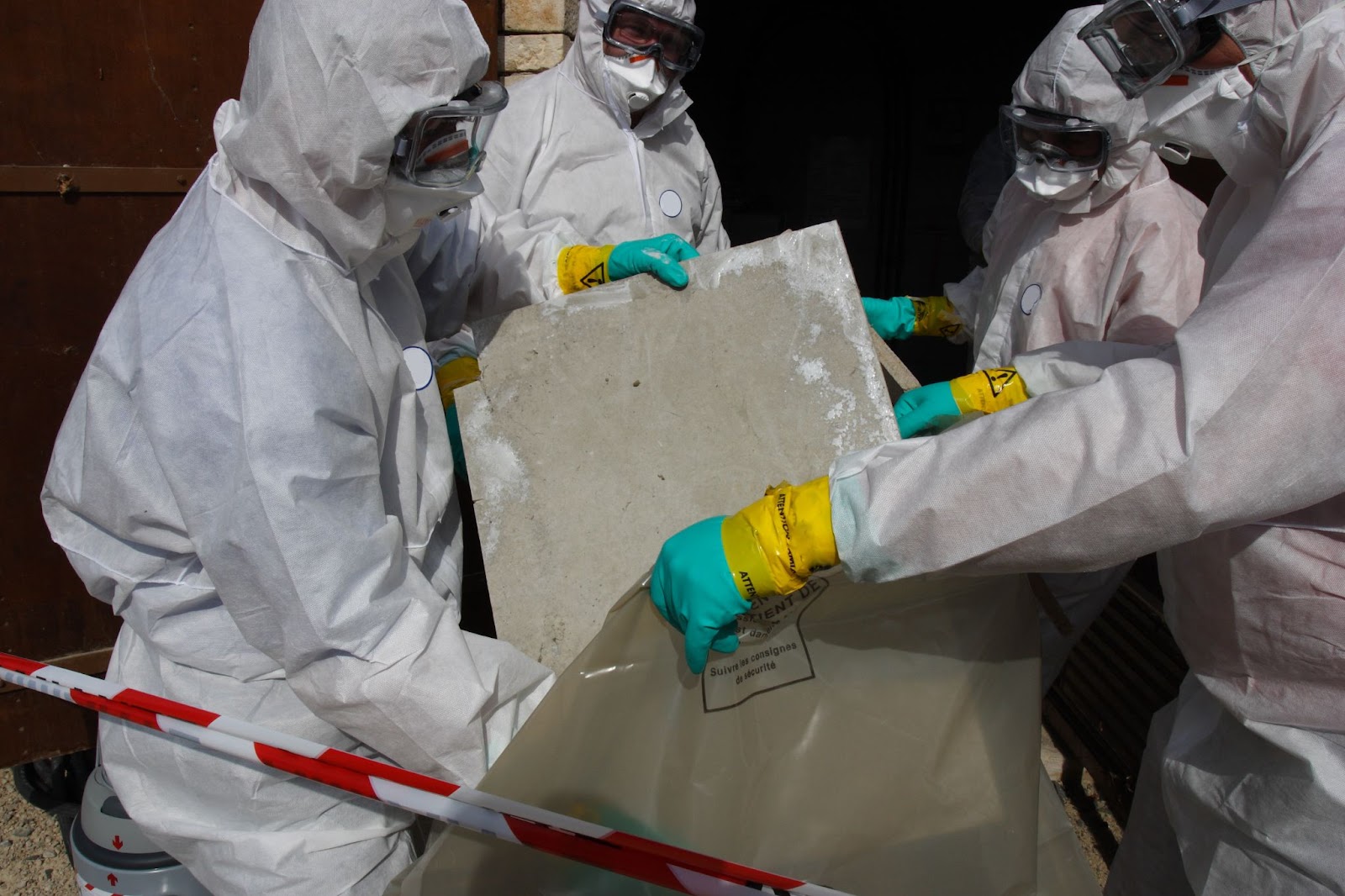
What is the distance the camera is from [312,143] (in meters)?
1.27

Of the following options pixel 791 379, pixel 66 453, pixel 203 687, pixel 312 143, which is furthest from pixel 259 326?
pixel 791 379

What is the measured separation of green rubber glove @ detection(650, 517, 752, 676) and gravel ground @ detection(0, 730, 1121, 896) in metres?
1.53

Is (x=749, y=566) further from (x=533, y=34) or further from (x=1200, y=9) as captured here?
(x=533, y=34)

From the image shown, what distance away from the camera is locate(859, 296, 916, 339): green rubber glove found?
3117mm

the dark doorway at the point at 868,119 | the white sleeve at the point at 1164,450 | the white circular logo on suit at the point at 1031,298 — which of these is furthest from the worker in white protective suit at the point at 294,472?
the dark doorway at the point at 868,119

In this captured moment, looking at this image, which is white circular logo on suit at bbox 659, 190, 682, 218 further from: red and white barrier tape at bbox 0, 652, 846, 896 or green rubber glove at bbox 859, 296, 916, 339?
red and white barrier tape at bbox 0, 652, 846, 896

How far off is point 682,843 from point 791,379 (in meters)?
0.82

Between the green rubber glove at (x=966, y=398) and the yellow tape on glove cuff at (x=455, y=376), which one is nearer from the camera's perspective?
the yellow tape on glove cuff at (x=455, y=376)

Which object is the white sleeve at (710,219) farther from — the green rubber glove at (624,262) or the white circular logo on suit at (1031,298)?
the white circular logo on suit at (1031,298)

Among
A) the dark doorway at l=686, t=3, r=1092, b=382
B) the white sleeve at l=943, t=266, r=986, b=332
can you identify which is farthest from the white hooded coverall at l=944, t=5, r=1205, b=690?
the dark doorway at l=686, t=3, r=1092, b=382

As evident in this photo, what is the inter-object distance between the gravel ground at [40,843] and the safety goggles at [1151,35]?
1721 millimetres

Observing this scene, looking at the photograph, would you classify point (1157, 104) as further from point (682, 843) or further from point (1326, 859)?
point (682, 843)

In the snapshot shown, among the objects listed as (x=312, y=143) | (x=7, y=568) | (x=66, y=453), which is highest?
(x=312, y=143)

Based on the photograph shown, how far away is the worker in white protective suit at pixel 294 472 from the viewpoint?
49.2 inches
